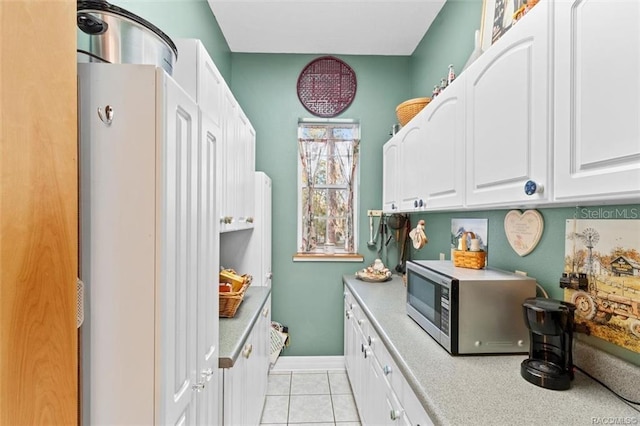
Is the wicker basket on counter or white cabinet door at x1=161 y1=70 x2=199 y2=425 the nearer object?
white cabinet door at x1=161 y1=70 x2=199 y2=425

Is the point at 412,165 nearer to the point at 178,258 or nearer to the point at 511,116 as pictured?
the point at 511,116

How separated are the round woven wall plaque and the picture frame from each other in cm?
154

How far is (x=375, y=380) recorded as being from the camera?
1.75 m

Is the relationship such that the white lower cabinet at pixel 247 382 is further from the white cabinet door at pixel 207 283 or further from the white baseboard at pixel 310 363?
the white baseboard at pixel 310 363

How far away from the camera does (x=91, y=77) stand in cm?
74

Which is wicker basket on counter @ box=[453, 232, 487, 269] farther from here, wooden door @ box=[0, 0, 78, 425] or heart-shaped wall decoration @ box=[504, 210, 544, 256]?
wooden door @ box=[0, 0, 78, 425]

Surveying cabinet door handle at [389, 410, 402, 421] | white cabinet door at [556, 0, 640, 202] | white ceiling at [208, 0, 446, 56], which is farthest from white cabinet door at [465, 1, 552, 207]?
white ceiling at [208, 0, 446, 56]

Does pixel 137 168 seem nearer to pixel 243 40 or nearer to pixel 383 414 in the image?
pixel 383 414

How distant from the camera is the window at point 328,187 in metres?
3.28

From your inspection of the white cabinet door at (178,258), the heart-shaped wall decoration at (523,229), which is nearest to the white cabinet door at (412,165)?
the heart-shaped wall decoration at (523,229)

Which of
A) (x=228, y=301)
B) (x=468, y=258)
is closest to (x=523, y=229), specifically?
(x=468, y=258)

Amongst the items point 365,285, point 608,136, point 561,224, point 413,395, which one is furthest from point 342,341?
point 608,136

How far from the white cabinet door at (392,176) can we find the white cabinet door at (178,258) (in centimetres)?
184

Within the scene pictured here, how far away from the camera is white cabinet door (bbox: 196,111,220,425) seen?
1.02 metres
